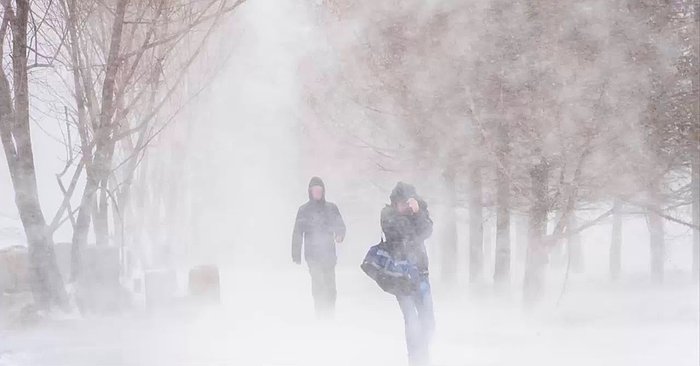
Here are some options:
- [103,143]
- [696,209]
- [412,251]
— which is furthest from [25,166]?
[696,209]

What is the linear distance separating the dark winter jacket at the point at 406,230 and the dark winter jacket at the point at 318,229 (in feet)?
9.38

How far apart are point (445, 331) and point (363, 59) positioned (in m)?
5.58

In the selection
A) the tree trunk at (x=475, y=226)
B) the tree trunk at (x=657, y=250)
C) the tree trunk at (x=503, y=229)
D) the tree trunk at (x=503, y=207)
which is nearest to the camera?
the tree trunk at (x=503, y=207)

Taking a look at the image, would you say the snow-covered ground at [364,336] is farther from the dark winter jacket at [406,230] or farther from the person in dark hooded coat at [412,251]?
the dark winter jacket at [406,230]

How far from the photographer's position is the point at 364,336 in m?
9.28

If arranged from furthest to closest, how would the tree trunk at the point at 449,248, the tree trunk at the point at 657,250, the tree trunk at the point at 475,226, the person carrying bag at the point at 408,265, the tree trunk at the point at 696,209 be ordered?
the tree trunk at the point at 657,250 < the tree trunk at the point at 449,248 < the tree trunk at the point at 475,226 < the tree trunk at the point at 696,209 < the person carrying bag at the point at 408,265

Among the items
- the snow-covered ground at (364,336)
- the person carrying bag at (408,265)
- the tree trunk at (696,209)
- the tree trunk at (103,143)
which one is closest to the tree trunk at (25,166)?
the snow-covered ground at (364,336)

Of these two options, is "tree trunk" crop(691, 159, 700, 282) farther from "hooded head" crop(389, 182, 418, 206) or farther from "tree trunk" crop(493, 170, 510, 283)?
"hooded head" crop(389, 182, 418, 206)

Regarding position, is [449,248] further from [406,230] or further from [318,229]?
[406,230]

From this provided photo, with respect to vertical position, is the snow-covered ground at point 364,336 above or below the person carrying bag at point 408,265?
below

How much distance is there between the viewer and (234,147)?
135 ft

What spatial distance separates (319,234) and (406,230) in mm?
3093

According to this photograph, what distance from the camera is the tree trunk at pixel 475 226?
14.0m

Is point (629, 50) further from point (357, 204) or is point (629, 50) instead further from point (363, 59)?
point (357, 204)
